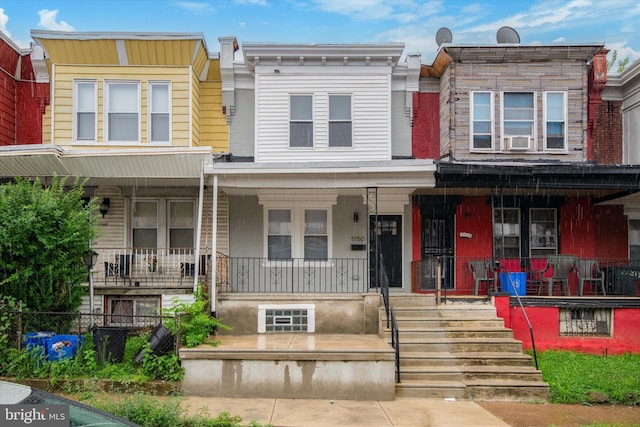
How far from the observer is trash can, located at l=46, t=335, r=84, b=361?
10.6 meters

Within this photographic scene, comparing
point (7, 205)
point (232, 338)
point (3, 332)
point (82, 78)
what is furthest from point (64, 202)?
point (82, 78)

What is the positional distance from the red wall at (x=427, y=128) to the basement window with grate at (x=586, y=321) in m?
5.41

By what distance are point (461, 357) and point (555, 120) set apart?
7.83 m

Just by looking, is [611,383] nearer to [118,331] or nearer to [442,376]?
[442,376]

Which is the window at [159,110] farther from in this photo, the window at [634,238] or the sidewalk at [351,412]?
the window at [634,238]

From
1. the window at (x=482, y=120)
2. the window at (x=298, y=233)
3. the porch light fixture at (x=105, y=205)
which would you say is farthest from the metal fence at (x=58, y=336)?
the window at (x=482, y=120)

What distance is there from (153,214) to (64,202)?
4379 mm

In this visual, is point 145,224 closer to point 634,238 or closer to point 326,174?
point 326,174

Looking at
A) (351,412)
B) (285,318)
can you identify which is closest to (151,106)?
(285,318)

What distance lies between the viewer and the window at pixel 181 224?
1593 cm

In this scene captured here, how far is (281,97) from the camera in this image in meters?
15.8

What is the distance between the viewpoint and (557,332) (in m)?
13.3

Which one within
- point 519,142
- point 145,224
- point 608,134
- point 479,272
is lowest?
point 479,272

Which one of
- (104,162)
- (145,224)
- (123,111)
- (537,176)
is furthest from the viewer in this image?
(145,224)
